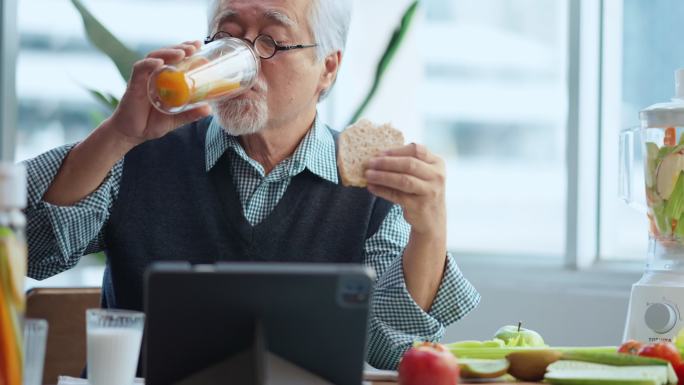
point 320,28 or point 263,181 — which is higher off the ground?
point 320,28

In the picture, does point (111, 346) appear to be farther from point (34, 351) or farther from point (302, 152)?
point (302, 152)

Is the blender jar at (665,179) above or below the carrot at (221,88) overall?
below

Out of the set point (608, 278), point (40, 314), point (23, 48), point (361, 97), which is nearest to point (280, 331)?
point (40, 314)

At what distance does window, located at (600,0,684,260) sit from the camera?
330 centimetres

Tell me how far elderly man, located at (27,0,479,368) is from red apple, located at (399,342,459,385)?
17.6 inches

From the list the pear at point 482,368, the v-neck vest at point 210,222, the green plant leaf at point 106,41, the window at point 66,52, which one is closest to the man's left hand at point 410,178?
the pear at point 482,368

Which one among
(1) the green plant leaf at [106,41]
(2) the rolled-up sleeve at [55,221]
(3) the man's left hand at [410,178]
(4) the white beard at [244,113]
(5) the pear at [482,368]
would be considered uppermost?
(1) the green plant leaf at [106,41]

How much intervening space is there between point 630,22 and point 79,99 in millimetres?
2119

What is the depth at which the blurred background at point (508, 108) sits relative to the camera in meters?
3.36

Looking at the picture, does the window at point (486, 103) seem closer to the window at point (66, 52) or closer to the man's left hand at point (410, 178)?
the window at point (66, 52)

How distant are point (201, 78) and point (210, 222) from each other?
0.46 meters

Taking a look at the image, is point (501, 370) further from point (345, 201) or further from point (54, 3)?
point (54, 3)

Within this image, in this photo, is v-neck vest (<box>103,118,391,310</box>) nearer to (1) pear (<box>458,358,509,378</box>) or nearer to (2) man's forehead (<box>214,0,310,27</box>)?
(2) man's forehead (<box>214,0,310,27</box>)

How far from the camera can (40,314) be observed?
2439 mm
